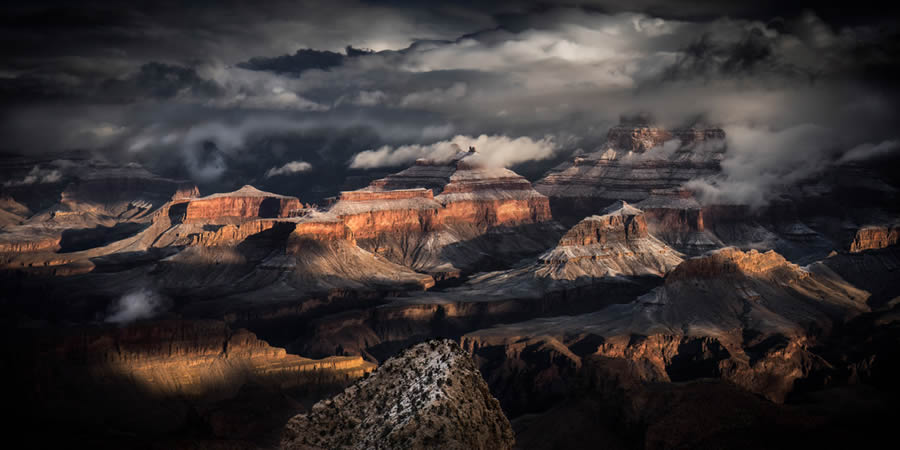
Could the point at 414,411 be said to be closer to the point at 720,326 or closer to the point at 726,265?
the point at 720,326

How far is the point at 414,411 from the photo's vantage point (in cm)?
2175

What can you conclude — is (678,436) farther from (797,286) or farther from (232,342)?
(797,286)

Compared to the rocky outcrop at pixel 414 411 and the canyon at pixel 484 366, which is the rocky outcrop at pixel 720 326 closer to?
the canyon at pixel 484 366

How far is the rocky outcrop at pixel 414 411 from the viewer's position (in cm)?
2139

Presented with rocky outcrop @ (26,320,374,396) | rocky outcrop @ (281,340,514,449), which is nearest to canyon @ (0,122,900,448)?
rocky outcrop @ (281,340,514,449)

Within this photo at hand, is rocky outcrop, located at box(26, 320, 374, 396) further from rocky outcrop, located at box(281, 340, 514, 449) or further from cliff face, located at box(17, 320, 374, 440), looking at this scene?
rocky outcrop, located at box(281, 340, 514, 449)

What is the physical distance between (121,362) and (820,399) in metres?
93.8

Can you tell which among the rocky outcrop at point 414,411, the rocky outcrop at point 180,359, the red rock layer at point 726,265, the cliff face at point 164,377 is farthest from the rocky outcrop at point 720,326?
the rocky outcrop at point 414,411

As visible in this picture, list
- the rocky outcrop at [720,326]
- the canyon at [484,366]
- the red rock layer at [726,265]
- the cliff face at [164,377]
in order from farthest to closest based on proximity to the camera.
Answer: the red rock layer at [726,265] < the rocky outcrop at [720,326] < the cliff face at [164,377] < the canyon at [484,366]

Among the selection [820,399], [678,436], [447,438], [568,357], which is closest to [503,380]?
[568,357]

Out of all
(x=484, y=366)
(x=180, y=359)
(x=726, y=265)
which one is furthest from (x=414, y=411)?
(x=726, y=265)

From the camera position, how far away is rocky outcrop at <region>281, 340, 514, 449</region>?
70.2 feet

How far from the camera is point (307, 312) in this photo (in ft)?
623

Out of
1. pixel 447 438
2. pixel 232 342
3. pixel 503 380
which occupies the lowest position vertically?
pixel 503 380
